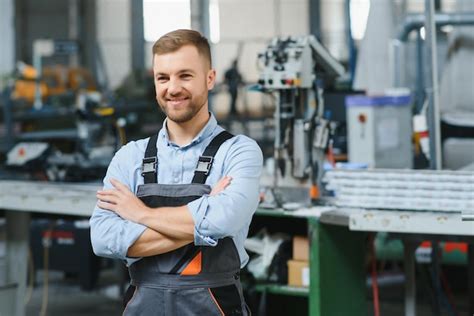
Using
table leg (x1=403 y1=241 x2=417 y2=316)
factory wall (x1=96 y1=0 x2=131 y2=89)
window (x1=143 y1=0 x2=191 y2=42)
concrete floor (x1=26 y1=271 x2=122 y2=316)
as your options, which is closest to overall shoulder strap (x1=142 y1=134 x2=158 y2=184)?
table leg (x1=403 y1=241 x2=417 y2=316)

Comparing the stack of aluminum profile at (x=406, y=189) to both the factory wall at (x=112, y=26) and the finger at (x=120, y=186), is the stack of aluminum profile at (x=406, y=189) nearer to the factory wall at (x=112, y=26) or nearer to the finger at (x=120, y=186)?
the finger at (x=120, y=186)

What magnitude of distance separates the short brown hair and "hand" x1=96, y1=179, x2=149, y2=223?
1.01 feet

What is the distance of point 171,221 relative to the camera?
1.80 meters

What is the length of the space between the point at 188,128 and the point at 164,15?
12105mm

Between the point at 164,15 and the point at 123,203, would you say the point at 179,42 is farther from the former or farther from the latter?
the point at 164,15

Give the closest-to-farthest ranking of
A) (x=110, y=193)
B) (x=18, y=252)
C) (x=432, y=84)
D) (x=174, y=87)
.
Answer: (x=174, y=87), (x=110, y=193), (x=432, y=84), (x=18, y=252)

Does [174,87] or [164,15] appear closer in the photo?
[174,87]

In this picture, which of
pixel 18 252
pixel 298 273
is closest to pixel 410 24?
pixel 298 273

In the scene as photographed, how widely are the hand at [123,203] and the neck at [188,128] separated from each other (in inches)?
6.1

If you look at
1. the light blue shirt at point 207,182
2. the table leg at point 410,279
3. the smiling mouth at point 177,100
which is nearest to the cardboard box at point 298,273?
the table leg at point 410,279

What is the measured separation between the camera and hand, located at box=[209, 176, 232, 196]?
71.4 inches

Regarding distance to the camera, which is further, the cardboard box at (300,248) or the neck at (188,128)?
the cardboard box at (300,248)

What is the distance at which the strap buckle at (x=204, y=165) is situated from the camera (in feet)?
6.02

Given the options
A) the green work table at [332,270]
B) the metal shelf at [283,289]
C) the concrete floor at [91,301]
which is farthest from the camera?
the concrete floor at [91,301]
